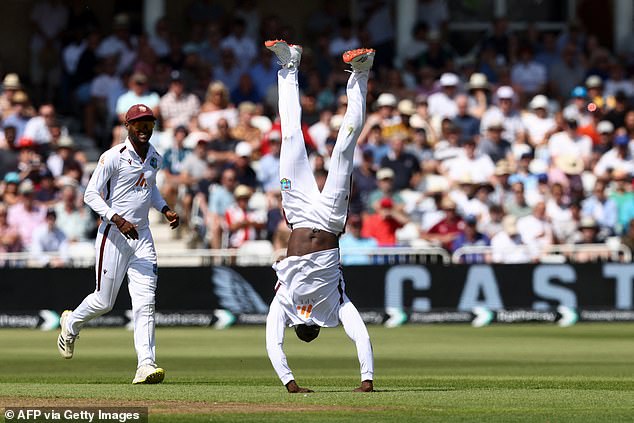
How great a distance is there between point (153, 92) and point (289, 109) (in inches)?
505

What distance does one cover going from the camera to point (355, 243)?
2066 cm

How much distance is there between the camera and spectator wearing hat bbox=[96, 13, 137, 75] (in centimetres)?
2386

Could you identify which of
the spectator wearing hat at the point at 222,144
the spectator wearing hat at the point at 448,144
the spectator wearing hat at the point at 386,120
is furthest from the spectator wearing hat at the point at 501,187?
the spectator wearing hat at the point at 222,144

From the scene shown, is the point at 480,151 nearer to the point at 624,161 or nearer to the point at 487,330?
the point at 624,161

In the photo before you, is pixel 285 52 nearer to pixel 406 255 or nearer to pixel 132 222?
pixel 132 222

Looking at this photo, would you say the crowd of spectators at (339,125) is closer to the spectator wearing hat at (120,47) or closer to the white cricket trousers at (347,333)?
the spectator wearing hat at (120,47)

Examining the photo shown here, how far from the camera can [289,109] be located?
10406 millimetres

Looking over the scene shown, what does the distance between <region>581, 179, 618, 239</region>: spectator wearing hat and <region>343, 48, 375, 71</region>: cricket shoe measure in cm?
1162

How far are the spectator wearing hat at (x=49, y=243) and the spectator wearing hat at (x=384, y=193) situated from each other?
4.34 metres

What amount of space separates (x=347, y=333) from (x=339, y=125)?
40.5 ft

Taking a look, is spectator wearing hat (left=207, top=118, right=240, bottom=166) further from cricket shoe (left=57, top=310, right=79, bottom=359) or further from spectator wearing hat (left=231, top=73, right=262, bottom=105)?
cricket shoe (left=57, top=310, right=79, bottom=359)

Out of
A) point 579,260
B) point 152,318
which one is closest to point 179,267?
point 579,260

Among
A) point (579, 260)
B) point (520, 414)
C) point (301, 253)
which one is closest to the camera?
point (520, 414)

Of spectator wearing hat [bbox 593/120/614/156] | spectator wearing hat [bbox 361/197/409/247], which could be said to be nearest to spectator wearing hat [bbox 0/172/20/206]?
spectator wearing hat [bbox 361/197/409/247]
